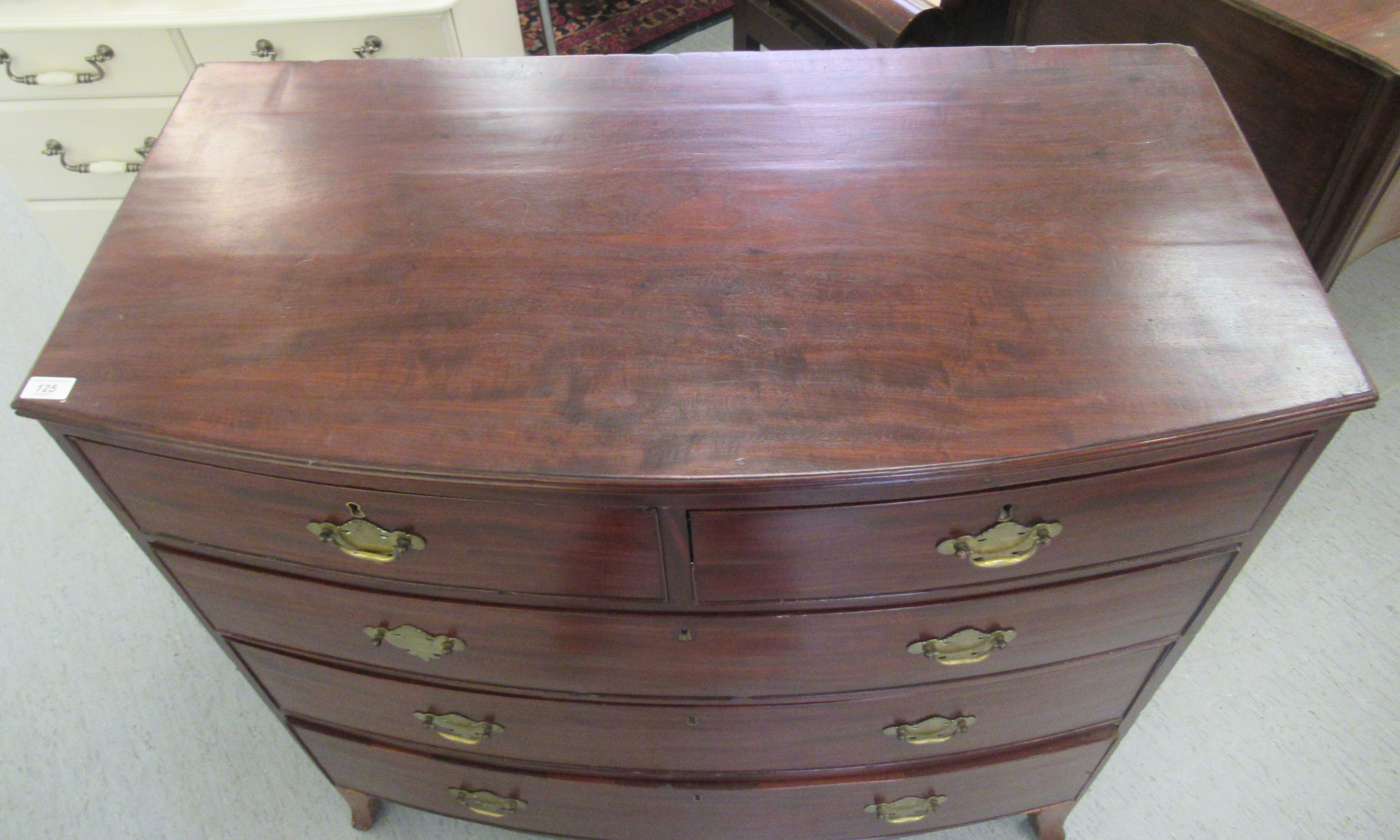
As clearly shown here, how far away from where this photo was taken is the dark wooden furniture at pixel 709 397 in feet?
2.34

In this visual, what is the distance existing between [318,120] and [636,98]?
0.33 meters

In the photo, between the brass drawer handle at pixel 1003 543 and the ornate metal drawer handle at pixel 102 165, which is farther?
the ornate metal drawer handle at pixel 102 165

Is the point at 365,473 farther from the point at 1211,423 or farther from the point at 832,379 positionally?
the point at 1211,423

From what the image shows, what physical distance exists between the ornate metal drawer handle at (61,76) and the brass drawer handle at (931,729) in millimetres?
1604

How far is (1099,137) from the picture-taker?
3.02 ft

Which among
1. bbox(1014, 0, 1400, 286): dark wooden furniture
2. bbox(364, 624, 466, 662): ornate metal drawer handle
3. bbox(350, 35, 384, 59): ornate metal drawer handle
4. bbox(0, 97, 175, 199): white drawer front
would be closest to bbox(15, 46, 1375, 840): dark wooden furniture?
bbox(364, 624, 466, 662): ornate metal drawer handle

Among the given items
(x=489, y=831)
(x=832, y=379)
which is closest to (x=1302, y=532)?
(x=832, y=379)

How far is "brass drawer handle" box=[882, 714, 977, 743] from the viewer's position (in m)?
0.99

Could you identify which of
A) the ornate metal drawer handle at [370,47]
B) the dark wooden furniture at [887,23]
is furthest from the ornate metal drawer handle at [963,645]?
the ornate metal drawer handle at [370,47]

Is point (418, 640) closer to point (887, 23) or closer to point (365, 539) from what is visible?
point (365, 539)

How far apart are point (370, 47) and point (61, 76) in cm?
54

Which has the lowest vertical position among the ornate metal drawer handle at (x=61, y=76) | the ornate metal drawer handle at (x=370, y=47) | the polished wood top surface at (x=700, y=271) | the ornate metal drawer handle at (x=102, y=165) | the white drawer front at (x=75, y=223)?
the white drawer front at (x=75, y=223)

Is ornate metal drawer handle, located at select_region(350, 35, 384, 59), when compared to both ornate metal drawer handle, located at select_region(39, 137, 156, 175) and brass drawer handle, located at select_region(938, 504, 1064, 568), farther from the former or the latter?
brass drawer handle, located at select_region(938, 504, 1064, 568)

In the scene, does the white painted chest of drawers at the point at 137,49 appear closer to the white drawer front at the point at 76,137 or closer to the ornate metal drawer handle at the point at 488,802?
the white drawer front at the point at 76,137
